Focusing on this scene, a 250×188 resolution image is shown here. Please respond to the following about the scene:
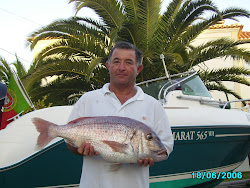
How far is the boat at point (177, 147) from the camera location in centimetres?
354

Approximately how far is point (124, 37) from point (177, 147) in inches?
187

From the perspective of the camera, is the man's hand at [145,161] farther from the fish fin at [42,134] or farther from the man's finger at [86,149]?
the fish fin at [42,134]

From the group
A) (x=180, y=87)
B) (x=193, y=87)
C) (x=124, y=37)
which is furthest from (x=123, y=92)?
(x=124, y=37)

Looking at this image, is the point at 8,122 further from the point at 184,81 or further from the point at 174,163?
the point at 184,81

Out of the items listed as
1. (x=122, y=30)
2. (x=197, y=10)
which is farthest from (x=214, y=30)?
(x=122, y=30)

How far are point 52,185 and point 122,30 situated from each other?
17.4 feet

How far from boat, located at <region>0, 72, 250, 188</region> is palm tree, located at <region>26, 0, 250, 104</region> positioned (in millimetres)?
3194

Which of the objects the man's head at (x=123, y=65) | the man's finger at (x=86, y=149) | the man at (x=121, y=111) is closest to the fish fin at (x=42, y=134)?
the man at (x=121, y=111)

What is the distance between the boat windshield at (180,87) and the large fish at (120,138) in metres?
3.39

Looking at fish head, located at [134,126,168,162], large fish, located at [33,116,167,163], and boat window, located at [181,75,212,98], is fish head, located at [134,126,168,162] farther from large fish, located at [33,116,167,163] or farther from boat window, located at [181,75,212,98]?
boat window, located at [181,75,212,98]

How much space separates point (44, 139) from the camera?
2.00m

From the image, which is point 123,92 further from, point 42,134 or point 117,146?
point 42,134

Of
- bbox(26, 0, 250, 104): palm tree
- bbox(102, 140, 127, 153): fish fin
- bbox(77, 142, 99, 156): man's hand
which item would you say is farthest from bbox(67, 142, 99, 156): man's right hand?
bbox(26, 0, 250, 104): palm tree

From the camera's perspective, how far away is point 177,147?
13.9 feet
